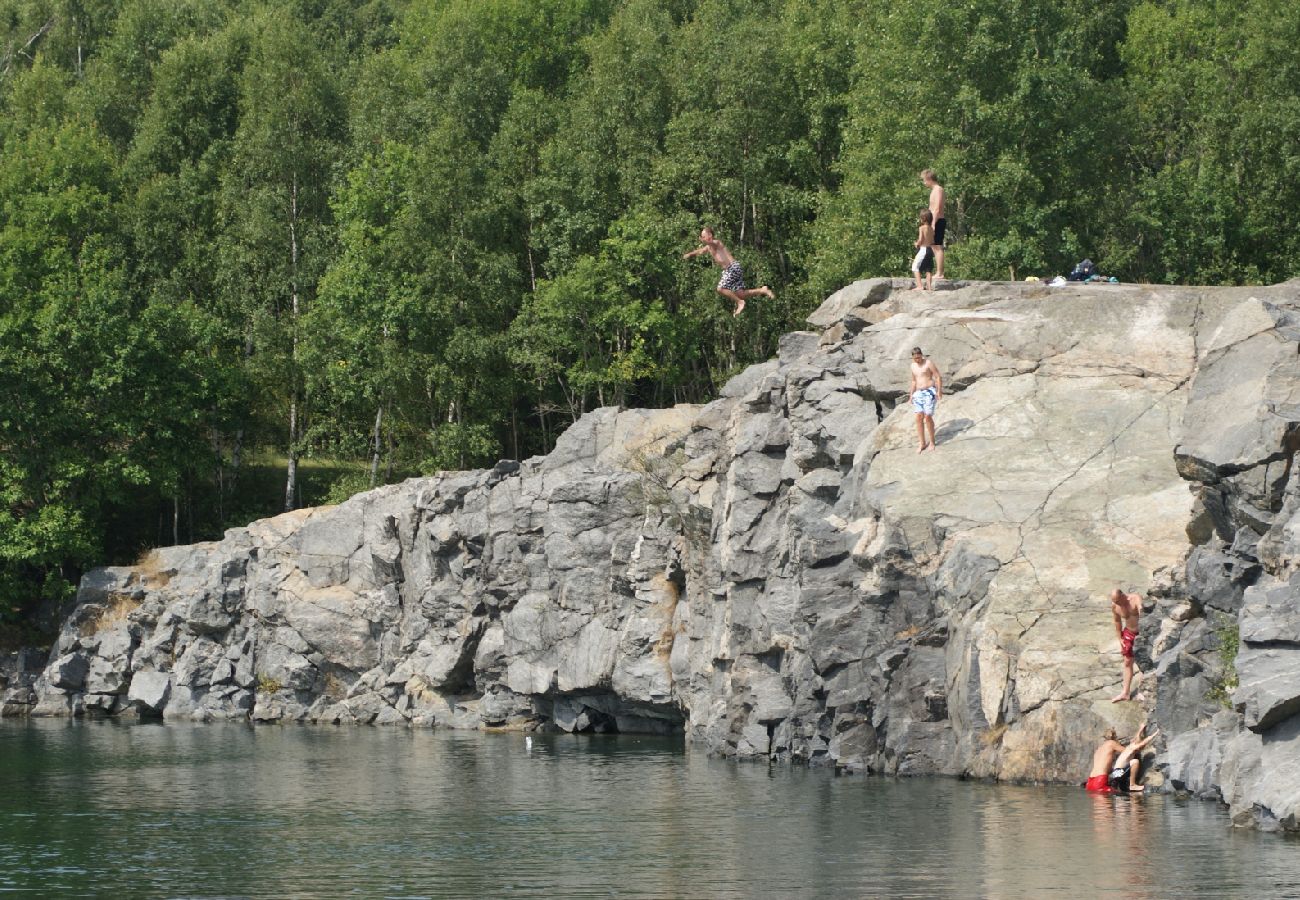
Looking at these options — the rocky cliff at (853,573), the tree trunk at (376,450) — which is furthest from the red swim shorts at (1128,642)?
the tree trunk at (376,450)

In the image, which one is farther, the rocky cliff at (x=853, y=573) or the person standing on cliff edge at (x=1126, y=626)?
the person standing on cliff edge at (x=1126, y=626)

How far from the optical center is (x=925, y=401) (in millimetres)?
39344

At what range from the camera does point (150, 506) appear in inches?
2881

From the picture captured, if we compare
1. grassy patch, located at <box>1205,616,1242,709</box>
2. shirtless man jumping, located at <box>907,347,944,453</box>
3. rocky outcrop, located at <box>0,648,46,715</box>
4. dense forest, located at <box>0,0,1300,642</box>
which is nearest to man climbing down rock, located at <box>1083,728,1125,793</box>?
grassy patch, located at <box>1205,616,1242,709</box>

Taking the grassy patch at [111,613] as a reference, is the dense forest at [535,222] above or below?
above

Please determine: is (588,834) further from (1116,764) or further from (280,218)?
(280,218)

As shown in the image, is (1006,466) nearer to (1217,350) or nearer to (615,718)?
(1217,350)

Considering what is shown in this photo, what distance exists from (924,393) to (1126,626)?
327 inches

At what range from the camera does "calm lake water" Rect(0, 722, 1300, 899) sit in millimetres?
24828

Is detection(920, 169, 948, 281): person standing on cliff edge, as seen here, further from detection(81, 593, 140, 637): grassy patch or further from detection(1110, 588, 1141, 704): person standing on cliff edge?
detection(81, 593, 140, 637): grassy patch

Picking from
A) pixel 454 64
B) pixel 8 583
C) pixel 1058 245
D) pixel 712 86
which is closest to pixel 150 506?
pixel 8 583

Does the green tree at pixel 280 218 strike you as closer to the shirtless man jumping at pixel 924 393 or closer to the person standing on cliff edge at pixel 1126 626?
the shirtless man jumping at pixel 924 393

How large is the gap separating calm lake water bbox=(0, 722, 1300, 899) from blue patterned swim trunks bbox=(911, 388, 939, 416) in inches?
331

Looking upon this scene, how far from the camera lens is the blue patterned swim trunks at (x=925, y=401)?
39.4 meters
